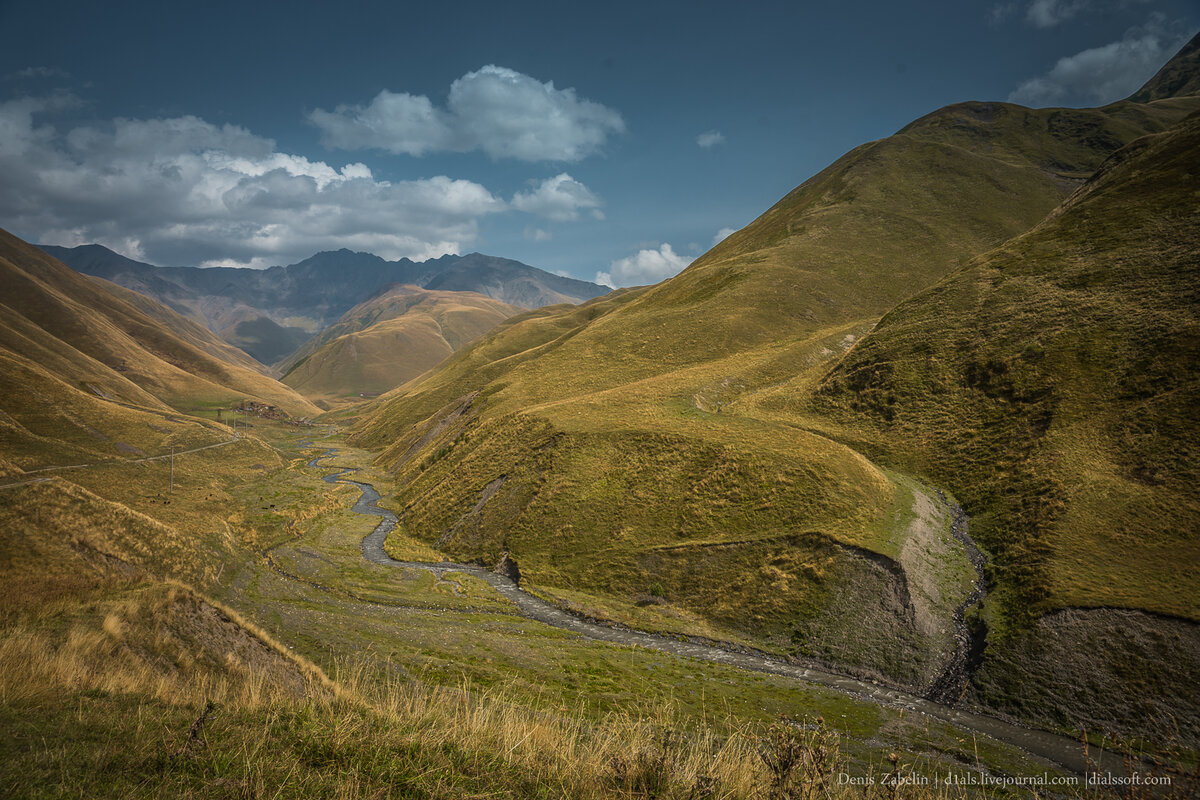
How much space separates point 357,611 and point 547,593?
612 inches

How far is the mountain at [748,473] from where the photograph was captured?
35875mm

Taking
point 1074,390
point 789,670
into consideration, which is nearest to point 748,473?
point 789,670

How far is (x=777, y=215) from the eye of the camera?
168000 millimetres


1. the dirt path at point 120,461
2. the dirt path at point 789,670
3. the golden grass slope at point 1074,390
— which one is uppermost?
the golden grass slope at point 1074,390

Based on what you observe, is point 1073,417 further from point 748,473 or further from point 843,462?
point 748,473

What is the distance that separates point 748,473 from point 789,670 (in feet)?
63.3

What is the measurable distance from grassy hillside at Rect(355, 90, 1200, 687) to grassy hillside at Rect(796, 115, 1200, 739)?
4.22 m

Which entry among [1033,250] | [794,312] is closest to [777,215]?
[794,312]

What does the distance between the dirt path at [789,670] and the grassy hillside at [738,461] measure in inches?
60.8

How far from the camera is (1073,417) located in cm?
4212

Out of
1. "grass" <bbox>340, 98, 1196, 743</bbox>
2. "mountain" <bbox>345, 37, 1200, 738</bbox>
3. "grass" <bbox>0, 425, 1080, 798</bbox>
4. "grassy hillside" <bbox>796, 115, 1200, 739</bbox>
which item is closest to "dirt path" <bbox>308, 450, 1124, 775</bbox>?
"mountain" <bbox>345, 37, 1200, 738</bbox>

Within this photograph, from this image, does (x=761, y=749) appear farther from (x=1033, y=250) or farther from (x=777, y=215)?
(x=777, y=215)

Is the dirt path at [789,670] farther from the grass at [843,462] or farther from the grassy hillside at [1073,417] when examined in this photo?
the grassy hillside at [1073,417]

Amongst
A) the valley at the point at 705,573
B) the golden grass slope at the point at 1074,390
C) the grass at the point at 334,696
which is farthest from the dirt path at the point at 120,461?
the golden grass slope at the point at 1074,390
